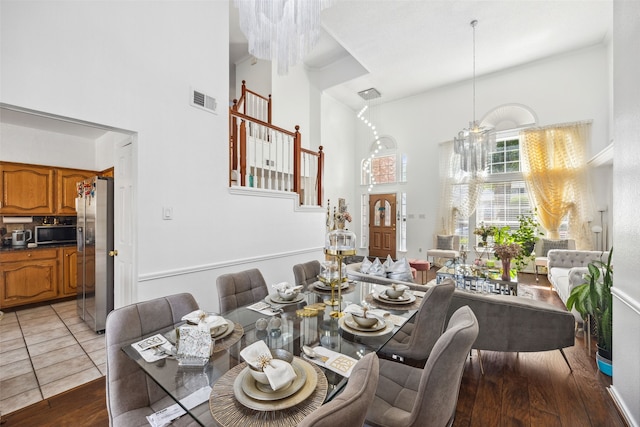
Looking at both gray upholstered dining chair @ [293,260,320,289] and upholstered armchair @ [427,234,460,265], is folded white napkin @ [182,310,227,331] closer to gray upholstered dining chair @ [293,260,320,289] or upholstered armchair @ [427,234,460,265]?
gray upholstered dining chair @ [293,260,320,289]

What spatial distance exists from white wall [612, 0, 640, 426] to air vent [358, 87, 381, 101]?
5.72 metres

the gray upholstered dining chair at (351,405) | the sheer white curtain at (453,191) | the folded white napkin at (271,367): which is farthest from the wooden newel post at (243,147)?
the sheer white curtain at (453,191)

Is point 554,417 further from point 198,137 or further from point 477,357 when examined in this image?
point 198,137

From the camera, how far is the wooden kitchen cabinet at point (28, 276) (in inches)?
147

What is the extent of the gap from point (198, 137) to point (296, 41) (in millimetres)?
1385

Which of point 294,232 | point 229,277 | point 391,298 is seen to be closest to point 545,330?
point 391,298

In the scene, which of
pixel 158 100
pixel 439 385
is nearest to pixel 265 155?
pixel 158 100

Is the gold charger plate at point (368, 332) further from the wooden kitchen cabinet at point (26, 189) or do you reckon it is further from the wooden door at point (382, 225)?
the wooden door at point (382, 225)

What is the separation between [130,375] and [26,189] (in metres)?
4.71

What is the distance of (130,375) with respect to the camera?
4.17 feet

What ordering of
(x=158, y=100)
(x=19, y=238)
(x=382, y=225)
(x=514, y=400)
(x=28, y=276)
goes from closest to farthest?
(x=514, y=400), (x=158, y=100), (x=28, y=276), (x=19, y=238), (x=382, y=225)

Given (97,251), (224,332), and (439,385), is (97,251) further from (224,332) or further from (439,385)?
(439,385)

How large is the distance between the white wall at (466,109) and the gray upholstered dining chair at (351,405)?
23.6 ft

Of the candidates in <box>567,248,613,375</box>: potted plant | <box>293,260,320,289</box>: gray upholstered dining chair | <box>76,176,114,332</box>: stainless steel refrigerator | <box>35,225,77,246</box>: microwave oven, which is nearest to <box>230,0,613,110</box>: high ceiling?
<box>76,176,114,332</box>: stainless steel refrigerator
